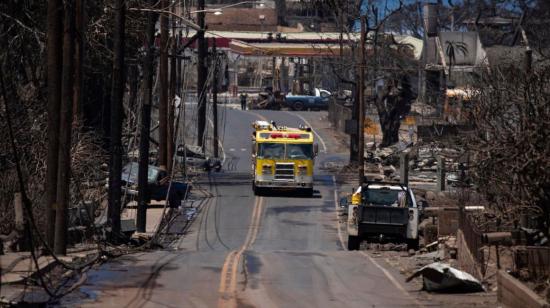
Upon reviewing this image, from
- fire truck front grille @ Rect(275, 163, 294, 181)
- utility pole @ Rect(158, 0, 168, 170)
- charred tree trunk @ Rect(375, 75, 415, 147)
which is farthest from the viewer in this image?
charred tree trunk @ Rect(375, 75, 415, 147)

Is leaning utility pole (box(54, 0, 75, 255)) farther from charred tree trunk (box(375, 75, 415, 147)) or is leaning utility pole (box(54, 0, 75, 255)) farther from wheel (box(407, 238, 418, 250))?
charred tree trunk (box(375, 75, 415, 147))

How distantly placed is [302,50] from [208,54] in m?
46.5

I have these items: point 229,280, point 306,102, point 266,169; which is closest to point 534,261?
point 229,280

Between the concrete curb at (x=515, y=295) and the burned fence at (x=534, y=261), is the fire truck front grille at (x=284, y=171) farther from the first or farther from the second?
the concrete curb at (x=515, y=295)

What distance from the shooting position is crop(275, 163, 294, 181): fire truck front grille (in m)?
45.1

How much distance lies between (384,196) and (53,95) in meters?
13.1

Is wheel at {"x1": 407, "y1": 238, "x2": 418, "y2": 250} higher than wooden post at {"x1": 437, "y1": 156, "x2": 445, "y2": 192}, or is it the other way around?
wooden post at {"x1": 437, "y1": 156, "x2": 445, "y2": 192}

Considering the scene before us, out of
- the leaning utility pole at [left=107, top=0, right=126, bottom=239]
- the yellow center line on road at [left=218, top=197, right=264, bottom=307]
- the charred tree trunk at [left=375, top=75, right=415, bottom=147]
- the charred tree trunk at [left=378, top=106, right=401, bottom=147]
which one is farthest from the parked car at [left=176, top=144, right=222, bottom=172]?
the leaning utility pole at [left=107, top=0, right=126, bottom=239]

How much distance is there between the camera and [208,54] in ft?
198

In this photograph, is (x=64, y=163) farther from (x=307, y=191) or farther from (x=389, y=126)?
(x=389, y=126)

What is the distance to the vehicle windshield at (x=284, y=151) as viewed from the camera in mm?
45406

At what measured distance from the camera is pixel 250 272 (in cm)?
→ 2009

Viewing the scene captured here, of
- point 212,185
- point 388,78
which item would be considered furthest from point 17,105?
point 388,78

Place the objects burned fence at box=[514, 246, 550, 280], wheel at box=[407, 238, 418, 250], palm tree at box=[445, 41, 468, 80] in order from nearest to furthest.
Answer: burned fence at box=[514, 246, 550, 280], wheel at box=[407, 238, 418, 250], palm tree at box=[445, 41, 468, 80]
